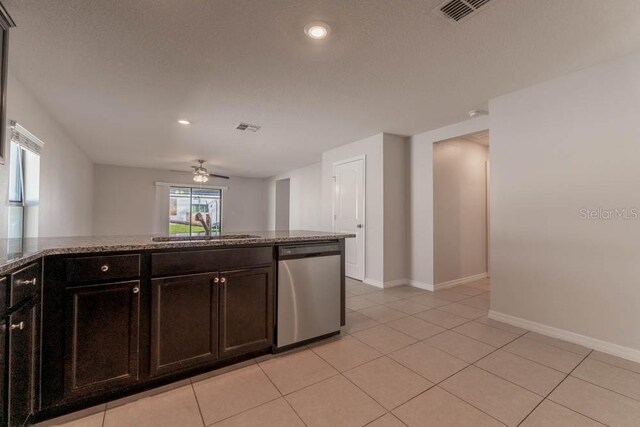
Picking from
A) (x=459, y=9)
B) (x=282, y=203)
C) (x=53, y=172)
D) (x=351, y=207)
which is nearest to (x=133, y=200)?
(x=53, y=172)

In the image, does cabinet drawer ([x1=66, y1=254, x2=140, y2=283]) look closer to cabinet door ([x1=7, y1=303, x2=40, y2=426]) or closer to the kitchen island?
the kitchen island

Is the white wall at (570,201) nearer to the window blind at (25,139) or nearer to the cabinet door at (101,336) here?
the cabinet door at (101,336)

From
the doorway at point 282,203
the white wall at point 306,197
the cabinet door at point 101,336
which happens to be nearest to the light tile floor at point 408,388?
the cabinet door at point 101,336

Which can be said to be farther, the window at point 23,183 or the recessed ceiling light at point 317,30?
the window at point 23,183

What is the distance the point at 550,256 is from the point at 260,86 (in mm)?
3355

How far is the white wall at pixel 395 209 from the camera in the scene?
14.3 ft

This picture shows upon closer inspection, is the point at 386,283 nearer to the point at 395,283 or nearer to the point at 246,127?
the point at 395,283

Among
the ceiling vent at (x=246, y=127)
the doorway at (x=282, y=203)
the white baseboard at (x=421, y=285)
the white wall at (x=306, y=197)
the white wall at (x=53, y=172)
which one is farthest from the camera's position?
the doorway at (x=282, y=203)

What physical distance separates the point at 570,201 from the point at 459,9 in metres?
2.04

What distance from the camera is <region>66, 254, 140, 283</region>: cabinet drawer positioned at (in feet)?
5.11

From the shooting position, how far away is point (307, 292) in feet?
7.79

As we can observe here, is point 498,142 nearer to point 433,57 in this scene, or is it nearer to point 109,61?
point 433,57

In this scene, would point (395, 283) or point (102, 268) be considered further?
point (395, 283)

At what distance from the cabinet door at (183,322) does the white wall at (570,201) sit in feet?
9.74
